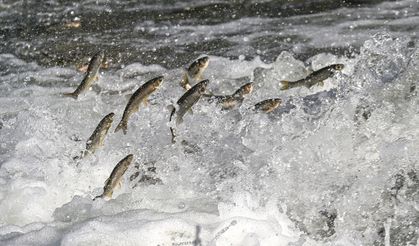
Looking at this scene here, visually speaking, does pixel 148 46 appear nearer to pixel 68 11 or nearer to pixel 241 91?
pixel 68 11

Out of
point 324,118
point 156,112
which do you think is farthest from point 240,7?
point 324,118

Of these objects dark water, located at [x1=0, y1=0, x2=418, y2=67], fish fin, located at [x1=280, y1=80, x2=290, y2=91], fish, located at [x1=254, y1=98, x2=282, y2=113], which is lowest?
dark water, located at [x1=0, y1=0, x2=418, y2=67]

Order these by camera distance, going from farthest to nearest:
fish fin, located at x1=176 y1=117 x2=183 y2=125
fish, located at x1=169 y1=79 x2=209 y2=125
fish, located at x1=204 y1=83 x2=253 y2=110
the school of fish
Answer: fish, located at x1=204 y1=83 x2=253 y2=110 < fish fin, located at x1=176 y1=117 x2=183 y2=125 < fish, located at x1=169 y1=79 x2=209 y2=125 < the school of fish

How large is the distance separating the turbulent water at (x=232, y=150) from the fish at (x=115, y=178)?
7 cm

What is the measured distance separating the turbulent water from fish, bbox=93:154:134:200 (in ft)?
0.23

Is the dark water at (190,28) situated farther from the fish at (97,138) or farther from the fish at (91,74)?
the fish at (97,138)

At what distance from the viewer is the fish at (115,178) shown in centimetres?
511

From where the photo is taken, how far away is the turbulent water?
4.49 m

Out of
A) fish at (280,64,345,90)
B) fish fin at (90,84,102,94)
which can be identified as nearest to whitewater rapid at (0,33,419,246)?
fish at (280,64,345,90)

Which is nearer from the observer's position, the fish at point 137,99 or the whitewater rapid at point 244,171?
the whitewater rapid at point 244,171

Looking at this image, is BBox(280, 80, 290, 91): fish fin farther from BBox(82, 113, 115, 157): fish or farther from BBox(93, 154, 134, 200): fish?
BBox(93, 154, 134, 200): fish

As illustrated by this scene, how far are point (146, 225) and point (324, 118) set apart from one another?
1.63 m

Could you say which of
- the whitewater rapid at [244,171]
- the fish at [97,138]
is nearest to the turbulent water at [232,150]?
the whitewater rapid at [244,171]

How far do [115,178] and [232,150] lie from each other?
98 cm
